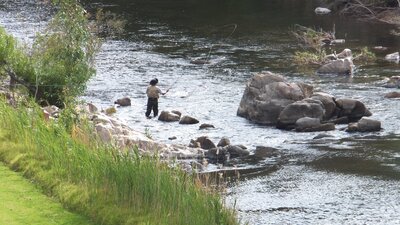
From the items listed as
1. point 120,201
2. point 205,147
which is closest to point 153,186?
point 120,201

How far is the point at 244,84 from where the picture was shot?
125 feet

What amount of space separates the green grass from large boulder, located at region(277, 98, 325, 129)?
54.1 ft

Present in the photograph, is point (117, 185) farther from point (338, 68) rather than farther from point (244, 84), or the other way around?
point (338, 68)

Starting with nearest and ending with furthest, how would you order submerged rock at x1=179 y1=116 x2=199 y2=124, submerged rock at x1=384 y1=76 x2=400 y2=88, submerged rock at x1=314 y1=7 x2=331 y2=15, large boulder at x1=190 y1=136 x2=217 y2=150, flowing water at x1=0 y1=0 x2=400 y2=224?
1. flowing water at x1=0 y1=0 x2=400 y2=224
2. large boulder at x1=190 y1=136 x2=217 y2=150
3. submerged rock at x1=179 y1=116 x2=199 y2=124
4. submerged rock at x1=384 y1=76 x2=400 y2=88
5. submerged rock at x1=314 y1=7 x2=331 y2=15

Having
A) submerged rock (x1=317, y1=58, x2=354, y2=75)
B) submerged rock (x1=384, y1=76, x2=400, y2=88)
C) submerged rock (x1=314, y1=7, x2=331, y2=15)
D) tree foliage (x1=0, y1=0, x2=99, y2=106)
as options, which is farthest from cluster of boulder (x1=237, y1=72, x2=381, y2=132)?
submerged rock (x1=314, y1=7, x2=331, y2=15)

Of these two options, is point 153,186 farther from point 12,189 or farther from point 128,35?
point 128,35

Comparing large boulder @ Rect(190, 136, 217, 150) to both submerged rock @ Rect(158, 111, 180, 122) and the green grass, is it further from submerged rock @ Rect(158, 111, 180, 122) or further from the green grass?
the green grass

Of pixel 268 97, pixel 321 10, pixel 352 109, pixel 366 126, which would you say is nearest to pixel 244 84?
pixel 268 97

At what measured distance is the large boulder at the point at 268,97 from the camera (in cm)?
3222

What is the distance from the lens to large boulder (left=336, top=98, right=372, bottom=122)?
3189cm

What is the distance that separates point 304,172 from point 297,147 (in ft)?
11.6

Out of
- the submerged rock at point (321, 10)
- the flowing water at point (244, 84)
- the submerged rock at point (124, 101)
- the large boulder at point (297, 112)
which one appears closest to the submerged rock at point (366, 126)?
the flowing water at point (244, 84)

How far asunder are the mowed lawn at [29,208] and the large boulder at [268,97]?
18.9m

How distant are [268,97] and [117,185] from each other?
20.2 metres
